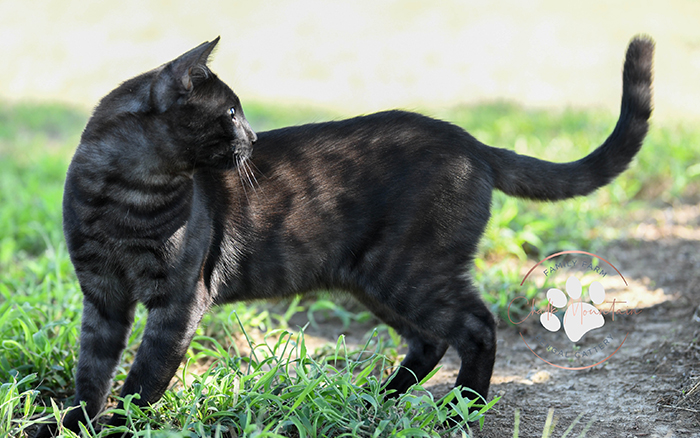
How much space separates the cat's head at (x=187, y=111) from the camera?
1.83 m

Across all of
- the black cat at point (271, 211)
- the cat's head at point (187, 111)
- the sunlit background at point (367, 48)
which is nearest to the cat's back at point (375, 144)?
the black cat at point (271, 211)

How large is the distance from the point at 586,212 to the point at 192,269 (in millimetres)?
3094

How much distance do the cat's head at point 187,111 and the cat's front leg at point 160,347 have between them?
1.60 ft

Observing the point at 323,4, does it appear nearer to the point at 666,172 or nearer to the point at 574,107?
the point at 574,107

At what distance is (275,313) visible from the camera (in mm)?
3180

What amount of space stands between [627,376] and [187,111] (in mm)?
1949

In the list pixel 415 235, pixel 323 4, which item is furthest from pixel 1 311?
pixel 323 4

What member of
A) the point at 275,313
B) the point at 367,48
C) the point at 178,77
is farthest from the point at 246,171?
the point at 367,48

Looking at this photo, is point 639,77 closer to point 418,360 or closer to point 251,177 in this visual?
point 418,360

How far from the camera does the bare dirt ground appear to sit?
1.99 metres

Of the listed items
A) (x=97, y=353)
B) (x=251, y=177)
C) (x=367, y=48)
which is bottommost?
(x=97, y=353)

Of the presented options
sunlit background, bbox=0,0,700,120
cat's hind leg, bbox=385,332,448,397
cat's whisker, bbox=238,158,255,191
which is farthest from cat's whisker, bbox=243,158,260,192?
sunlit background, bbox=0,0,700,120

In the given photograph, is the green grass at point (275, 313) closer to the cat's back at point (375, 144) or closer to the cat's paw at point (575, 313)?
the cat's paw at point (575, 313)

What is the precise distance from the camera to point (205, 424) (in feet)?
6.03
